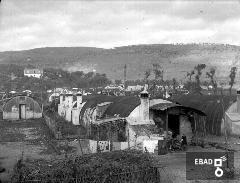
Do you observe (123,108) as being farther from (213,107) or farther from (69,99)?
(69,99)

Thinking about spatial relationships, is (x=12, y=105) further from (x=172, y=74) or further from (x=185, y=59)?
(x=185, y=59)

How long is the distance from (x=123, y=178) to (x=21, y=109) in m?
38.0

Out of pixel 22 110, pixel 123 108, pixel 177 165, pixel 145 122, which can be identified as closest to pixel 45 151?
pixel 145 122

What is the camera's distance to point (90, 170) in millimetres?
13312

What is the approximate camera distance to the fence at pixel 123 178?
13.0 metres

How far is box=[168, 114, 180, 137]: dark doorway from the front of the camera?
24.5 meters

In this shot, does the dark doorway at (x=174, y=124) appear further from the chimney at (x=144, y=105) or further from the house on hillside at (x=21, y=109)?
the house on hillside at (x=21, y=109)

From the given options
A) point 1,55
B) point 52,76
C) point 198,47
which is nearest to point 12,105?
point 52,76

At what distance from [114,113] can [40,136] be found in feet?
23.1

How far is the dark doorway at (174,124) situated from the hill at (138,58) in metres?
85.5

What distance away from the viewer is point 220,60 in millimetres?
122250

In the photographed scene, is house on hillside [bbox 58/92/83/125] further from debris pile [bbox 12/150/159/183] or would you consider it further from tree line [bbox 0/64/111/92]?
tree line [bbox 0/64/111/92]

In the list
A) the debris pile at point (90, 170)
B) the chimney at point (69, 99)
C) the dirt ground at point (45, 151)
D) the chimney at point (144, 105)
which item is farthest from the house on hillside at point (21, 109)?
the debris pile at point (90, 170)

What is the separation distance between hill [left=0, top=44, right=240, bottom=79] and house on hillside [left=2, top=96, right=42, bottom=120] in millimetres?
65306
